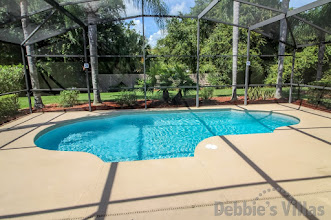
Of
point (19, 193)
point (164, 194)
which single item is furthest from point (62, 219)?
point (164, 194)

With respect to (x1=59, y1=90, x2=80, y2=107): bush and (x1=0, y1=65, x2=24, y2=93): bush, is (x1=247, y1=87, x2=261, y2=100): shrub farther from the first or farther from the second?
(x1=0, y1=65, x2=24, y2=93): bush

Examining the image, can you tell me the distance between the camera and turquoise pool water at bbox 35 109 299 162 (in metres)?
4.66

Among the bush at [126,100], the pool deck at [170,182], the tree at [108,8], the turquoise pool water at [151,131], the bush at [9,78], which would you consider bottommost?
the turquoise pool water at [151,131]

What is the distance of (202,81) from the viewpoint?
12.2m

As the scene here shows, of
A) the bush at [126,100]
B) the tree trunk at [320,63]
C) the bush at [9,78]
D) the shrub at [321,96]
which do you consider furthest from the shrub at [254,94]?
the bush at [9,78]

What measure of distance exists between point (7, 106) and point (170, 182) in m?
6.08

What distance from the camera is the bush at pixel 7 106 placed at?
6105mm

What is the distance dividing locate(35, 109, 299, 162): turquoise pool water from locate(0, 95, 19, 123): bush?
1832 mm

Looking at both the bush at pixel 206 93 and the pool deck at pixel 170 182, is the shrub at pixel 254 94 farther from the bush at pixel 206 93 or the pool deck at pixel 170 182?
the pool deck at pixel 170 182

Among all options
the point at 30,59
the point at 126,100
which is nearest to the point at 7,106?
the point at 30,59

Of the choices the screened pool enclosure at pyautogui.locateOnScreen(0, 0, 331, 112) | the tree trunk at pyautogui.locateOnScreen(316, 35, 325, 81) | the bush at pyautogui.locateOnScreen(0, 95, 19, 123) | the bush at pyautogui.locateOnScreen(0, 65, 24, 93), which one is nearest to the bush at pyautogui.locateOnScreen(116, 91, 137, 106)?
the screened pool enclosure at pyautogui.locateOnScreen(0, 0, 331, 112)

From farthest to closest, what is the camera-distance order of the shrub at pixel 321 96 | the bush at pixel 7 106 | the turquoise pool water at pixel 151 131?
the shrub at pixel 321 96
the bush at pixel 7 106
the turquoise pool water at pixel 151 131

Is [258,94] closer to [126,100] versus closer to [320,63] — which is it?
[320,63]

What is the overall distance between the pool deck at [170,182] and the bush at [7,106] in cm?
276
